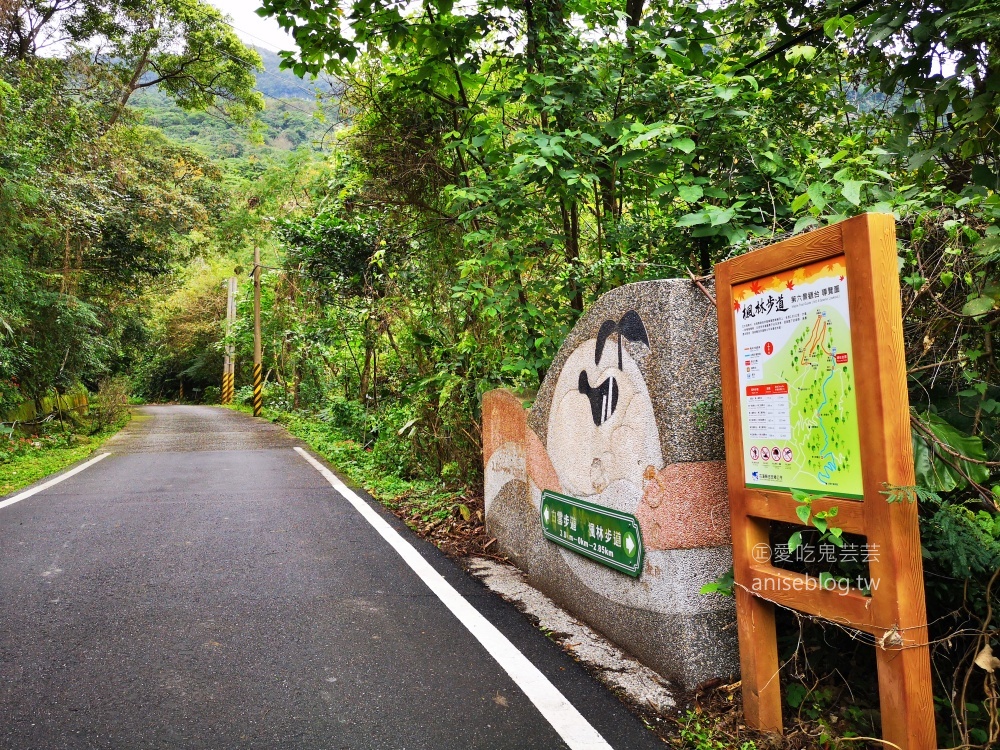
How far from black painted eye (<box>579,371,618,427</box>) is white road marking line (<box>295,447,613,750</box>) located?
131 centimetres

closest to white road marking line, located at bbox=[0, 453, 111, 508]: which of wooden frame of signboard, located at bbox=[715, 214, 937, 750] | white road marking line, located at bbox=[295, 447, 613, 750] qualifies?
white road marking line, located at bbox=[295, 447, 613, 750]

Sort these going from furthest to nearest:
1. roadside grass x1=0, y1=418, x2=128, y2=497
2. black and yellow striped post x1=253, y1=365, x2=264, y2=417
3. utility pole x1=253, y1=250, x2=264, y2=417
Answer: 1. black and yellow striped post x1=253, y1=365, x2=264, y2=417
2. utility pole x1=253, y1=250, x2=264, y2=417
3. roadside grass x1=0, y1=418, x2=128, y2=497

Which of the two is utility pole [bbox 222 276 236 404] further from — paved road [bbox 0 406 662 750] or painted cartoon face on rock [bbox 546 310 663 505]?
painted cartoon face on rock [bbox 546 310 663 505]

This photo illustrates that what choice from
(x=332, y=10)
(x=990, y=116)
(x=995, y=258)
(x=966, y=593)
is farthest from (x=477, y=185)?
(x=966, y=593)

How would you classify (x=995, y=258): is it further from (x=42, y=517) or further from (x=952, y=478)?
(x=42, y=517)

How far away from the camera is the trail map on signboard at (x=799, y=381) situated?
229 centimetres

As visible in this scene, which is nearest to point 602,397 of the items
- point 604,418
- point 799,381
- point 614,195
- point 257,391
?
point 604,418

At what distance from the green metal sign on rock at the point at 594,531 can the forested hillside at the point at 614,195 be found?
0.76 meters

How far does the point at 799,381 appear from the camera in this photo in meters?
2.46

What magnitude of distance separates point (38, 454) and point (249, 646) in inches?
467

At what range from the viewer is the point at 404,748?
2621 millimetres

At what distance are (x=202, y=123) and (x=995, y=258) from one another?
40.8 m

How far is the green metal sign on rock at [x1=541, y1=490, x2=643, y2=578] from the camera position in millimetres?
3297

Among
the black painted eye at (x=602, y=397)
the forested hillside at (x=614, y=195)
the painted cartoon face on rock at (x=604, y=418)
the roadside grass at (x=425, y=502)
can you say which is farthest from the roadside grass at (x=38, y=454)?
the black painted eye at (x=602, y=397)
